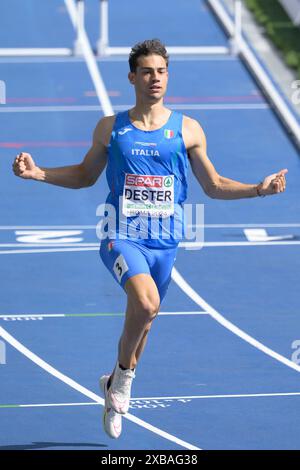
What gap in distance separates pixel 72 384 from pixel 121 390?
1.69 metres

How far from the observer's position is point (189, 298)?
13.7 m

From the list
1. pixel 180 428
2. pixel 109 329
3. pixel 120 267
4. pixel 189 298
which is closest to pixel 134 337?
pixel 120 267

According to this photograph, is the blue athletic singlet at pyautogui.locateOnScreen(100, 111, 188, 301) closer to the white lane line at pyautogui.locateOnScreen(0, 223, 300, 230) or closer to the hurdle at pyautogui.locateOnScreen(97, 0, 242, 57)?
the white lane line at pyautogui.locateOnScreen(0, 223, 300, 230)

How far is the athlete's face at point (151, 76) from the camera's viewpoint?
9484 mm

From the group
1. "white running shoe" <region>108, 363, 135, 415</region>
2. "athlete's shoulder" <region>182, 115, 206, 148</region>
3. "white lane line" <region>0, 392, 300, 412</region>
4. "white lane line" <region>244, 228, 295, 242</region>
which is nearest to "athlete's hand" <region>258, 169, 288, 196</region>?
"athlete's shoulder" <region>182, 115, 206, 148</region>

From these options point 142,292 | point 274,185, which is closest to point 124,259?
point 142,292

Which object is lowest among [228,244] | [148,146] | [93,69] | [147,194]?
[147,194]

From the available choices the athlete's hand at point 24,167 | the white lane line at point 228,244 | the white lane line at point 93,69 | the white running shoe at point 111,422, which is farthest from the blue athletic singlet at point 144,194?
the white lane line at point 93,69

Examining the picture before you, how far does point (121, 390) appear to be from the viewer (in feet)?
31.8

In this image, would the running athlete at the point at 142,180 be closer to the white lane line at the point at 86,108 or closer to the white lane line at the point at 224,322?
the white lane line at the point at 224,322

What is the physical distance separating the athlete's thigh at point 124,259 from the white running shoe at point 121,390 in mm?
600

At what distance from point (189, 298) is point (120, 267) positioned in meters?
4.22

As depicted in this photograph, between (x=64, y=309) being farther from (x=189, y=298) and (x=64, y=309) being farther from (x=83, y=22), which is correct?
(x=83, y=22)

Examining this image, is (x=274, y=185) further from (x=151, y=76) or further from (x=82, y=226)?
(x=82, y=226)
